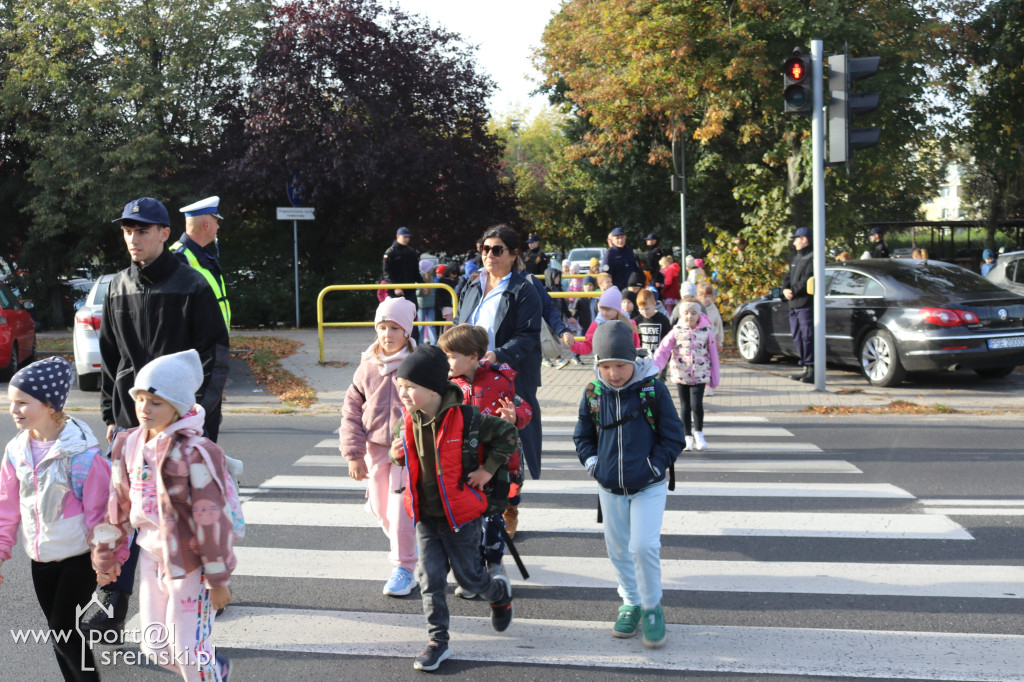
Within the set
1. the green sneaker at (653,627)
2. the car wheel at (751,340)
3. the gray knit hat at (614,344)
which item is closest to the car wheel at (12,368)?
the car wheel at (751,340)

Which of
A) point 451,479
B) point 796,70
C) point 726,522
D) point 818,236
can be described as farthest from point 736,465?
point 796,70

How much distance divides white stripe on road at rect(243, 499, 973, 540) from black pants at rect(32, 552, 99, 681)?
2878mm

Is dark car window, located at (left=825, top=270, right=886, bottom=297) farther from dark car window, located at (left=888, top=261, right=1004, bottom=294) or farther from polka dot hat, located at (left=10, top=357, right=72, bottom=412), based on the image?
polka dot hat, located at (left=10, top=357, right=72, bottom=412)

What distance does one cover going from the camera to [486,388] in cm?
504

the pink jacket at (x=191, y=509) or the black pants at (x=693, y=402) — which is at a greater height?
the pink jacket at (x=191, y=509)

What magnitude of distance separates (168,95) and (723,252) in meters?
12.9

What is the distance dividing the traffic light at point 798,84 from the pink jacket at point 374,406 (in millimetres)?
Result: 7720

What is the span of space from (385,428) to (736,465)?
408 cm

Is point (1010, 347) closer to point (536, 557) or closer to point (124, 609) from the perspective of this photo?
point (536, 557)

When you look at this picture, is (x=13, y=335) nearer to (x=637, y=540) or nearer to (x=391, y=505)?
(x=391, y=505)

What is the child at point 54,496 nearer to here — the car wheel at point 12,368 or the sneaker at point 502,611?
the sneaker at point 502,611

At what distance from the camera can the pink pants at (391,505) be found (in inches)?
204

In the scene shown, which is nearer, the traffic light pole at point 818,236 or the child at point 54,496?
the child at point 54,496

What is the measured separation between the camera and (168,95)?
2236 centimetres
